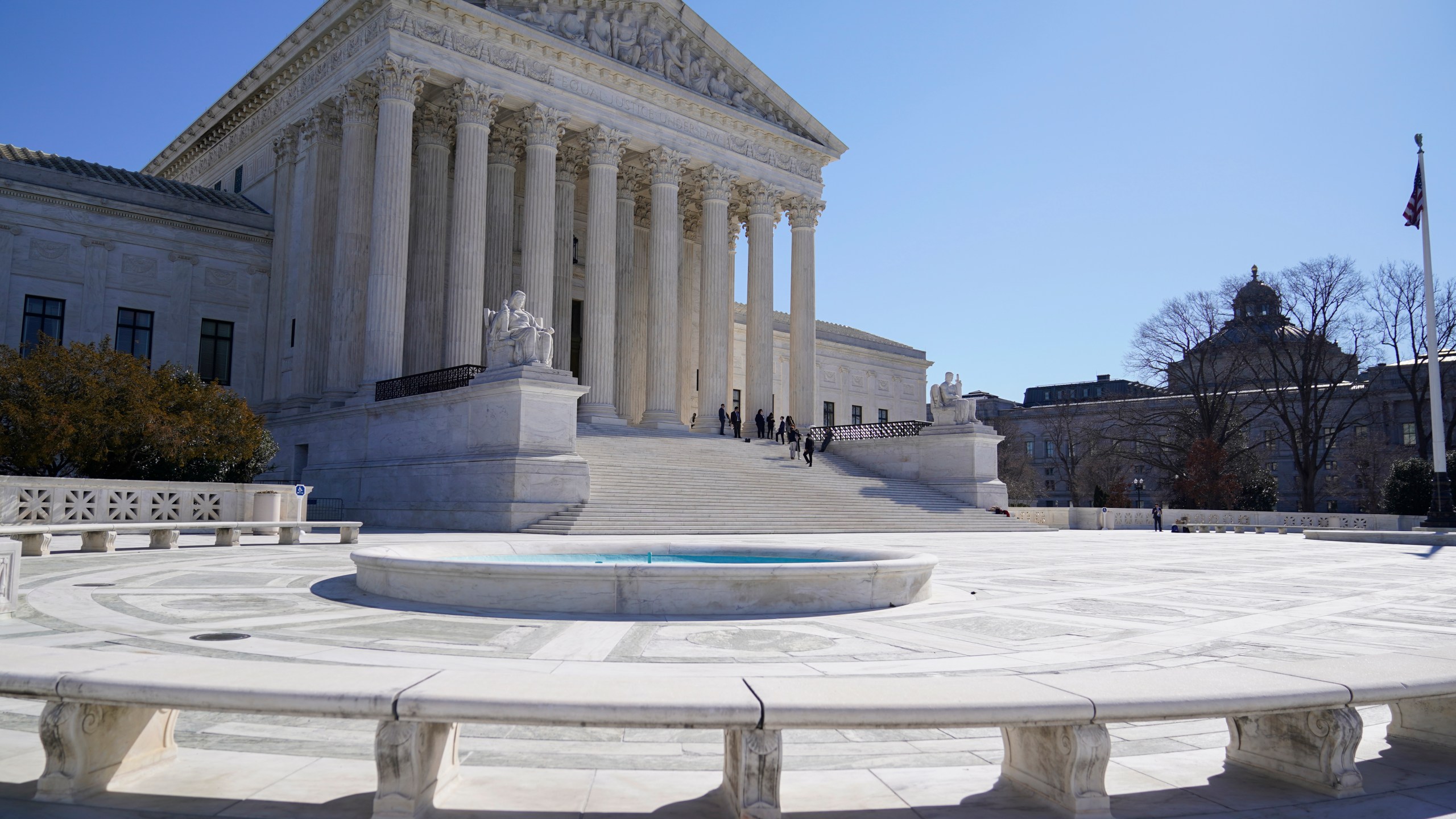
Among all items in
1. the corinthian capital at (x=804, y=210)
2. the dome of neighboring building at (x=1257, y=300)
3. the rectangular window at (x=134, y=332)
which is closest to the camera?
the rectangular window at (x=134, y=332)

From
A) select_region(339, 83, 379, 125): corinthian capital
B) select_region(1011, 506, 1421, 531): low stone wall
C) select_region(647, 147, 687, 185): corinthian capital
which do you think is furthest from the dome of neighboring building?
select_region(339, 83, 379, 125): corinthian capital

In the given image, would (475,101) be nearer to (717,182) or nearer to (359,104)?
(359,104)

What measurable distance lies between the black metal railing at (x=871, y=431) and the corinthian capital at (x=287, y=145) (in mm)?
23926

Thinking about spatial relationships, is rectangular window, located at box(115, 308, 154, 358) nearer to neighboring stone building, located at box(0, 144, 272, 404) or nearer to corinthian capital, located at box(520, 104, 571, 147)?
neighboring stone building, located at box(0, 144, 272, 404)

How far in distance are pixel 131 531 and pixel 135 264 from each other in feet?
81.4

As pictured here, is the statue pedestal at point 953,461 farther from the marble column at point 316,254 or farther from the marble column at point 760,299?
the marble column at point 316,254

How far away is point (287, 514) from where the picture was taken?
2280cm

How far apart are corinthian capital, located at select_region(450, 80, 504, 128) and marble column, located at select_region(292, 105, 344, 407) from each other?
5367 mm

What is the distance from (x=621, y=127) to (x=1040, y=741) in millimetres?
37095

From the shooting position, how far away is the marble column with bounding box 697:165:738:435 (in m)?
42.2

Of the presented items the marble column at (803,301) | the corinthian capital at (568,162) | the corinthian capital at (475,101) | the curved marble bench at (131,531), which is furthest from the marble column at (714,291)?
the curved marble bench at (131,531)

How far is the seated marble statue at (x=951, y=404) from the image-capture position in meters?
36.9

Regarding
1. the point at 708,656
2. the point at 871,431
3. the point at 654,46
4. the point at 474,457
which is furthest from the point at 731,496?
the point at 708,656

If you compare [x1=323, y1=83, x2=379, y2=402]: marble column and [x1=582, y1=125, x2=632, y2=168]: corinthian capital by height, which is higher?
[x1=582, y1=125, x2=632, y2=168]: corinthian capital
